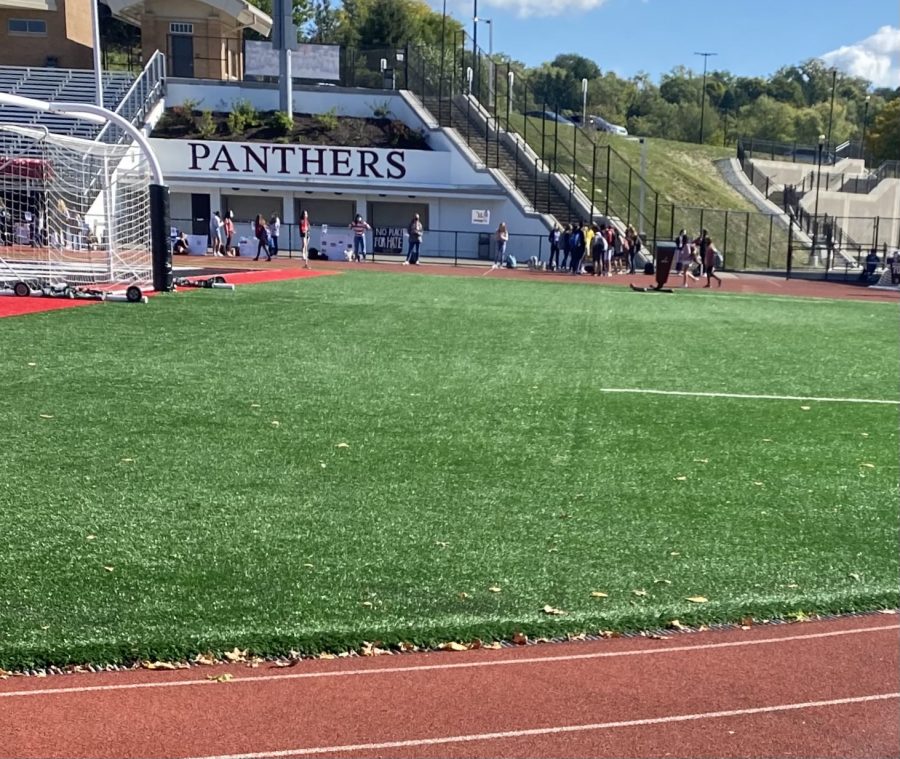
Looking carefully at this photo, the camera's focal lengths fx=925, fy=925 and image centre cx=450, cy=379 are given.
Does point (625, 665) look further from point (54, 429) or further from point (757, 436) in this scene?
point (54, 429)

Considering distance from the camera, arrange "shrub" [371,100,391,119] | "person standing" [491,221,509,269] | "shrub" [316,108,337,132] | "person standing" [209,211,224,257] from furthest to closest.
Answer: "shrub" [371,100,391,119]
"shrub" [316,108,337,132]
"person standing" [491,221,509,269]
"person standing" [209,211,224,257]

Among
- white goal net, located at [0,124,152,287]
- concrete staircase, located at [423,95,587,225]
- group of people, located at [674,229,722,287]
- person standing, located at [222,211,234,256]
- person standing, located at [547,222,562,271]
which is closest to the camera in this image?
white goal net, located at [0,124,152,287]

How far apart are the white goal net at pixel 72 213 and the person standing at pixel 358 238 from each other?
51.1 feet

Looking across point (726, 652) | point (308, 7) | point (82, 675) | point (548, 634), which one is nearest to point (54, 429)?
point (82, 675)

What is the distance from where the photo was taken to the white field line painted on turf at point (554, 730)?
363 centimetres

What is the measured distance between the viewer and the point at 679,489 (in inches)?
281

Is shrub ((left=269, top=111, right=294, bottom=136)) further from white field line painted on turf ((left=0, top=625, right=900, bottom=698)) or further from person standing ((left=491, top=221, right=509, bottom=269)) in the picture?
white field line painted on turf ((left=0, top=625, right=900, bottom=698))

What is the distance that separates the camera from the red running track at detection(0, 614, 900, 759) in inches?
146

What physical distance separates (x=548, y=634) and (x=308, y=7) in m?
82.7

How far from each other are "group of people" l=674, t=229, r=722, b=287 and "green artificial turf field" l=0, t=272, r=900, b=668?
55.2 ft

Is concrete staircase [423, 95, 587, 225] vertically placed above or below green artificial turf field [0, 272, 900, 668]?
above

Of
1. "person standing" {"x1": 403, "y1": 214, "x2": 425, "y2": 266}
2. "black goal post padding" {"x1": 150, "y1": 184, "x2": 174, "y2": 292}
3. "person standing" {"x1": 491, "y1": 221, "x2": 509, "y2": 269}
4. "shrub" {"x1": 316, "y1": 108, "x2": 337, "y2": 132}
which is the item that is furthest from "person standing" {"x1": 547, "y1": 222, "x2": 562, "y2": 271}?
"black goal post padding" {"x1": 150, "y1": 184, "x2": 174, "y2": 292}

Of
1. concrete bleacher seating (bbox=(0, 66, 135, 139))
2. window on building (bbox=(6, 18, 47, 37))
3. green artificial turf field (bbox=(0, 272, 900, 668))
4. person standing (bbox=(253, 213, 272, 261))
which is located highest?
window on building (bbox=(6, 18, 47, 37))

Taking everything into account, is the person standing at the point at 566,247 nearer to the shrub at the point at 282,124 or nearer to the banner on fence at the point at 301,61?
the shrub at the point at 282,124
